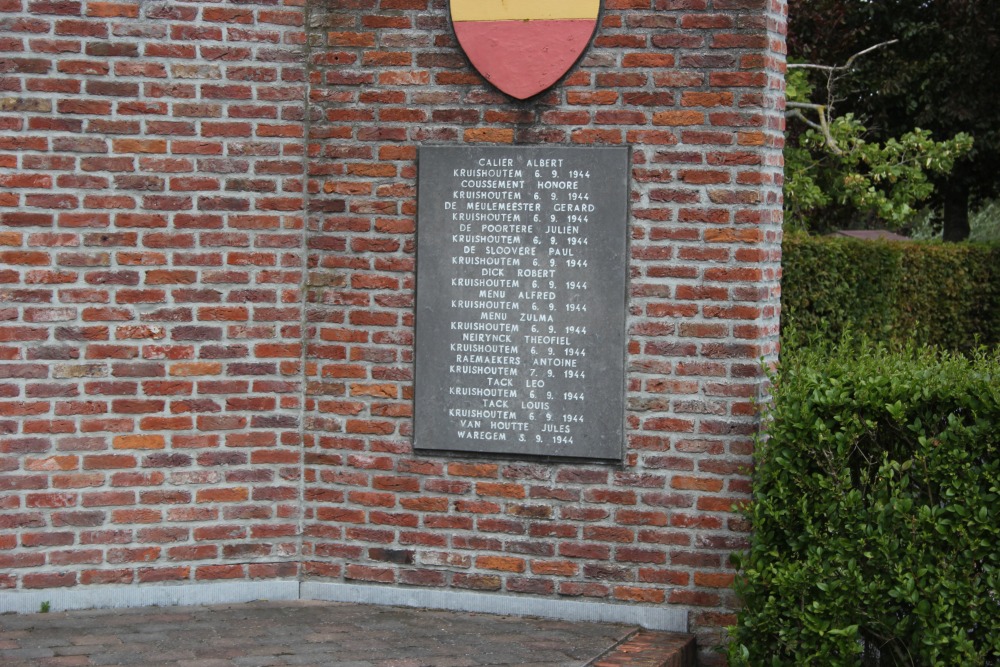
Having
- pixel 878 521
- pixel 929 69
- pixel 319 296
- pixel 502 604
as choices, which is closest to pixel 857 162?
pixel 929 69

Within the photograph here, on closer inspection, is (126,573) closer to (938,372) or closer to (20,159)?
(20,159)

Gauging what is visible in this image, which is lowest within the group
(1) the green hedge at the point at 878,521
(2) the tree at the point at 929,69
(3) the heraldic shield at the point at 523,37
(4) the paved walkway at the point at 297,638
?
(4) the paved walkway at the point at 297,638

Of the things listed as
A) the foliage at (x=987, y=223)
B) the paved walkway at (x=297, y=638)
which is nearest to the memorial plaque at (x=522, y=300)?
the paved walkway at (x=297, y=638)

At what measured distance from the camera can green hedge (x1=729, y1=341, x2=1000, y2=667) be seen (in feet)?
13.5

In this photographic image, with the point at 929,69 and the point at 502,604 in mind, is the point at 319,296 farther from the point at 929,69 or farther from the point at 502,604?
the point at 929,69

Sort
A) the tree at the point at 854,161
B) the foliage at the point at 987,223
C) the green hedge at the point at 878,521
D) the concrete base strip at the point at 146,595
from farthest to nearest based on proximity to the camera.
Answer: the foliage at the point at 987,223, the tree at the point at 854,161, the concrete base strip at the point at 146,595, the green hedge at the point at 878,521

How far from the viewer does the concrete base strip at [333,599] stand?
5062 mm

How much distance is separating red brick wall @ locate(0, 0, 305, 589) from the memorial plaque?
66 centimetres

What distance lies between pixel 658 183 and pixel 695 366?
31.1 inches

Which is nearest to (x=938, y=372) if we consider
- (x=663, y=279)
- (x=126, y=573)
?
(x=663, y=279)

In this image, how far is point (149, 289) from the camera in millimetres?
5203

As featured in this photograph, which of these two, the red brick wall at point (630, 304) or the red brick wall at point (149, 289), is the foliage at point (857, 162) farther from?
the red brick wall at point (149, 289)

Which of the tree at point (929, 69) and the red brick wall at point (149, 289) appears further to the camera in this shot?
the tree at point (929, 69)

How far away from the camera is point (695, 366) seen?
5.01 meters
